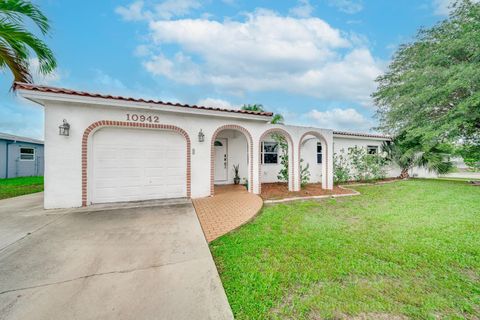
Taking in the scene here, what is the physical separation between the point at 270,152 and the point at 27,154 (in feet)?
69.3

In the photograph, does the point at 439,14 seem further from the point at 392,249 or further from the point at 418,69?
the point at 392,249

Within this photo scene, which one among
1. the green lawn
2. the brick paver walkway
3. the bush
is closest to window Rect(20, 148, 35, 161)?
the brick paver walkway

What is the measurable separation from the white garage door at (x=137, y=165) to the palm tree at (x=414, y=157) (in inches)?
590

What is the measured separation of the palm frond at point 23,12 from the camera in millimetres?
4723

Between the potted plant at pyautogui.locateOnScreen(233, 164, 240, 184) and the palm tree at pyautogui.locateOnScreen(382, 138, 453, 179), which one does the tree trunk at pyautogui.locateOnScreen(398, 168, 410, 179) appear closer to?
the palm tree at pyautogui.locateOnScreen(382, 138, 453, 179)

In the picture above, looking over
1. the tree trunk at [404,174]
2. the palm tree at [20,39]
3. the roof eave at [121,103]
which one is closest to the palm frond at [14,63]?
the palm tree at [20,39]

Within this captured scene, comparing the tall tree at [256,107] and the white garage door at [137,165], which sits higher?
the tall tree at [256,107]

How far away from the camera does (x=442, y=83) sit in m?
9.45

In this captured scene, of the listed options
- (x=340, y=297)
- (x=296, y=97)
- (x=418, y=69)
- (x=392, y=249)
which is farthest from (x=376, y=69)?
(x=340, y=297)

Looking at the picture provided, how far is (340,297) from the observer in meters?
→ 2.21

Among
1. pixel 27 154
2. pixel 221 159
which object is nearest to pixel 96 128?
pixel 221 159

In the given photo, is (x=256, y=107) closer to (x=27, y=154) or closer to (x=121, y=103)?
(x=121, y=103)

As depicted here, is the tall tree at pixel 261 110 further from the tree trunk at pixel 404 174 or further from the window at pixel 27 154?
the window at pixel 27 154

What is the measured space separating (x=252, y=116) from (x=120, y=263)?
6314 millimetres
